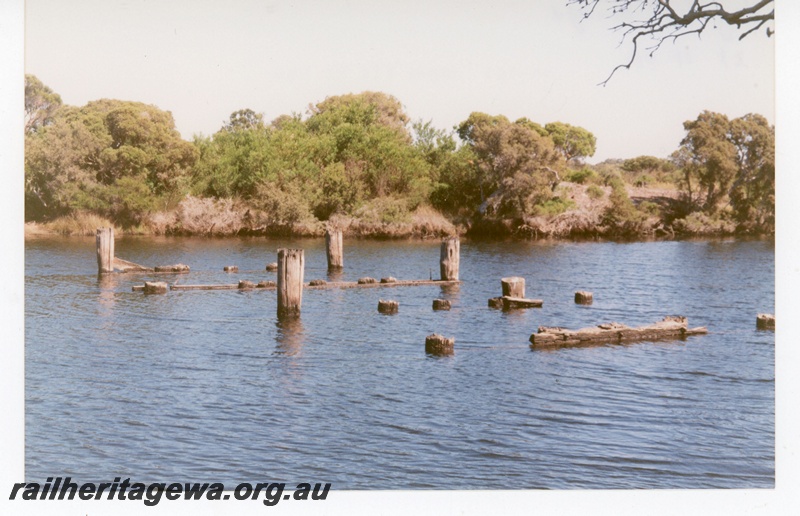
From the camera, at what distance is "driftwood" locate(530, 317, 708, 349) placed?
2267cm

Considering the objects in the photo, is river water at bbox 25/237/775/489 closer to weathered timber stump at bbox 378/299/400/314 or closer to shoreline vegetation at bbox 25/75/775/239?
weathered timber stump at bbox 378/299/400/314

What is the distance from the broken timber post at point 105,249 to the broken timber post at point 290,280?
11.3 m

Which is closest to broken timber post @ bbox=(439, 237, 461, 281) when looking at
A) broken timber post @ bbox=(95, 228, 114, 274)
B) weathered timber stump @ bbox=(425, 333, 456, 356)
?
broken timber post @ bbox=(95, 228, 114, 274)

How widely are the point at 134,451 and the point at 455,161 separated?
2231 inches

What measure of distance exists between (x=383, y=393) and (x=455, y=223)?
50601 mm

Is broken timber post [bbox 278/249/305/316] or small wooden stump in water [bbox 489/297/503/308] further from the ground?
broken timber post [bbox 278/249/305/316]

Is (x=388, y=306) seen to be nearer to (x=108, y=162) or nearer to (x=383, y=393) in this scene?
(x=383, y=393)

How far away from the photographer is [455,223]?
68688mm

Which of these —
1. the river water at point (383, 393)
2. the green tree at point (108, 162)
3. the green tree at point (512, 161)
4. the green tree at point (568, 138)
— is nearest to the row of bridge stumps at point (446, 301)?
the river water at point (383, 393)

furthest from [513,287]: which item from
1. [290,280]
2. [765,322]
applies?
[290,280]

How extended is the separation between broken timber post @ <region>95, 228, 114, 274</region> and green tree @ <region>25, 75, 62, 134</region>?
25.5ft

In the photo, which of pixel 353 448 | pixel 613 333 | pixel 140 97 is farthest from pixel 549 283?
pixel 140 97

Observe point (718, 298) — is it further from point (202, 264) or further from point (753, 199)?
point (753, 199)

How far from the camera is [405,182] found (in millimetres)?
70000
